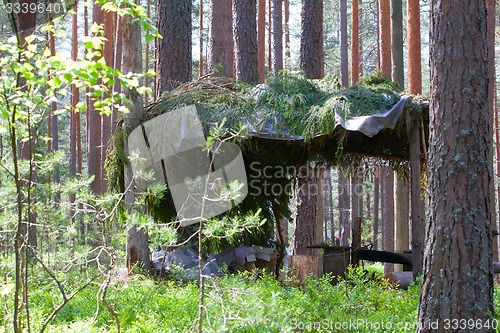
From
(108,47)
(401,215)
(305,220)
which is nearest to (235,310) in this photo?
(305,220)

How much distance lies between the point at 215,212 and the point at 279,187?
1358 millimetres

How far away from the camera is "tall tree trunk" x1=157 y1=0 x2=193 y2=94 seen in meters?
11.8

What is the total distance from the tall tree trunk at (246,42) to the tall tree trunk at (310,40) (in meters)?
1.12

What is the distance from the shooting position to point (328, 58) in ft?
93.4

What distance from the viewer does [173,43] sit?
11.8 m

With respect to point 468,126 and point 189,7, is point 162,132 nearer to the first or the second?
point 189,7

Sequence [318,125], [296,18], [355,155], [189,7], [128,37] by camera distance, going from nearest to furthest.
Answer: [318,125] < [128,37] < [355,155] < [189,7] < [296,18]

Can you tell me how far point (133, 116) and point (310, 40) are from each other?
216 inches

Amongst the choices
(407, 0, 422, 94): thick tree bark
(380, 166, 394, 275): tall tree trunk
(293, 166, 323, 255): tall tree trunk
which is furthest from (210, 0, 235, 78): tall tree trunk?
(380, 166, 394, 275): tall tree trunk

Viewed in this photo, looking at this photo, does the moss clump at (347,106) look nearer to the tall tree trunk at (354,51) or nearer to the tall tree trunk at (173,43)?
the tall tree trunk at (173,43)

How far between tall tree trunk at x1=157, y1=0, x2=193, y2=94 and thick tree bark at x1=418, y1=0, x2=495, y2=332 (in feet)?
23.6

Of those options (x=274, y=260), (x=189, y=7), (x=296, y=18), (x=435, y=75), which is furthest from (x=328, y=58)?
(x=435, y=75)

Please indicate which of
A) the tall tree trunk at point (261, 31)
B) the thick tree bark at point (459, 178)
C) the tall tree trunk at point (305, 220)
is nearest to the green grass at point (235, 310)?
the thick tree bark at point (459, 178)

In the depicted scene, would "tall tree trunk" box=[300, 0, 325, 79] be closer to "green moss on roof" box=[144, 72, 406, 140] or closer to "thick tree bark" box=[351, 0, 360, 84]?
"green moss on roof" box=[144, 72, 406, 140]
